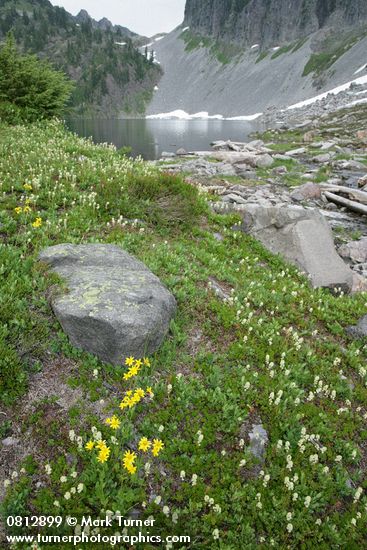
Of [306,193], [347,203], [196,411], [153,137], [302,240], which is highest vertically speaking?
[302,240]

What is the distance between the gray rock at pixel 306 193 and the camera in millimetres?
20000

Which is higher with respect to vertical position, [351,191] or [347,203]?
[351,191]

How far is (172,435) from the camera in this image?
5.01m

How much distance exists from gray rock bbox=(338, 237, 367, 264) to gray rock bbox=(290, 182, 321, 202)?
6.97 m

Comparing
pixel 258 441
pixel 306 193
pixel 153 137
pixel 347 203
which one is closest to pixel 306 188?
pixel 306 193

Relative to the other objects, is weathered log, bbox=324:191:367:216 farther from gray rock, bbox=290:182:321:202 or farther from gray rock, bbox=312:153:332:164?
gray rock, bbox=312:153:332:164

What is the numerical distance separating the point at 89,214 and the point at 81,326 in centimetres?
461

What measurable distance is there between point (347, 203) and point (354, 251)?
674cm

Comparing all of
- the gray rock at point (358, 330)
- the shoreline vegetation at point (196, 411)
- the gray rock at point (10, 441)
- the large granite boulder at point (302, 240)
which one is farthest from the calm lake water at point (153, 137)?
the gray rock at point (10, 441)

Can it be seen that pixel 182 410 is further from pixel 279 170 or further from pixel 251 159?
pixel 251 159

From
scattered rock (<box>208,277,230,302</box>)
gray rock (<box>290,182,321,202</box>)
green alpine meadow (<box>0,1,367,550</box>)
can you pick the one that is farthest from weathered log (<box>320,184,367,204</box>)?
scattered rock (<box>208,277,230,302</box>)

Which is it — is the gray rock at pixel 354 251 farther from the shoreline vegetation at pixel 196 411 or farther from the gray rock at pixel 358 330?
the gray rock at pixel 358 330

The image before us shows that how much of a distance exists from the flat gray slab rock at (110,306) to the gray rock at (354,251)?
8577mm

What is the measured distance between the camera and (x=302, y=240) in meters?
10.6
